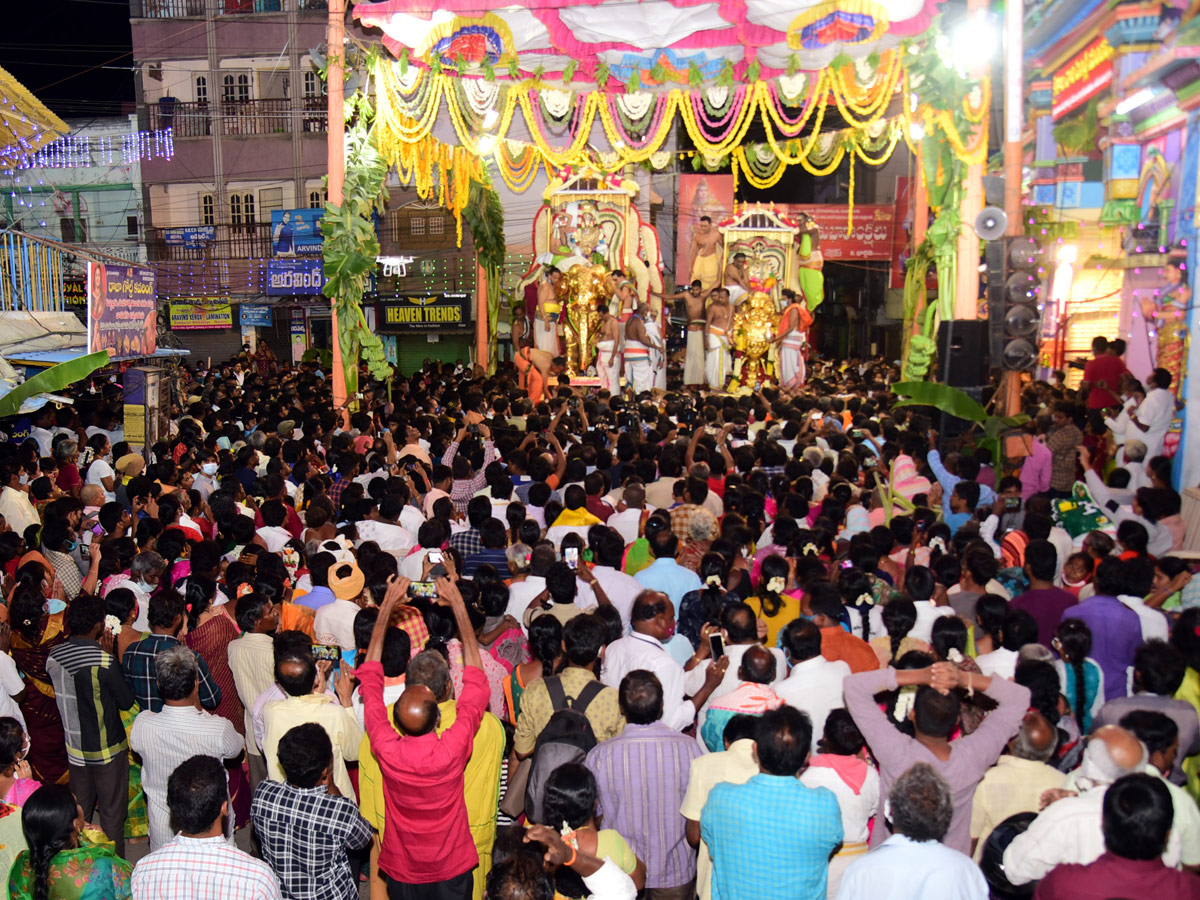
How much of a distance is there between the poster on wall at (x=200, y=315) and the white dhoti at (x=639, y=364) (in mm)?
10875

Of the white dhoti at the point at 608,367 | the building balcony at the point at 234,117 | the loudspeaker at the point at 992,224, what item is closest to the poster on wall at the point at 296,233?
the building balcony at the point at 234,117

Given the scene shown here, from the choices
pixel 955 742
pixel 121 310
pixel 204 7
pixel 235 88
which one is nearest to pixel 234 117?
pixel 235 88

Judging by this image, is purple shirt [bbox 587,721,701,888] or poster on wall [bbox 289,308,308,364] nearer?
purple shirt [bbox 587,721,701,888]

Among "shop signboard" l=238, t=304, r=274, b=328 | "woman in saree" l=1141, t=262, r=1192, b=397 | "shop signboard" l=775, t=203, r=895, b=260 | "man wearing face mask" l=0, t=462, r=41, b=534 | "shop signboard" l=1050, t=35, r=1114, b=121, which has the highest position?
"shop signboard" l=1050, t=35, r=1114, b=121

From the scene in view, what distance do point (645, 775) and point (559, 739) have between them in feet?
1.18

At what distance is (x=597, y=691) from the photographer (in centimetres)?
424

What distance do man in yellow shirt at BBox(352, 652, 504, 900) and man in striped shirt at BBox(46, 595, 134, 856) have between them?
4.78 ft

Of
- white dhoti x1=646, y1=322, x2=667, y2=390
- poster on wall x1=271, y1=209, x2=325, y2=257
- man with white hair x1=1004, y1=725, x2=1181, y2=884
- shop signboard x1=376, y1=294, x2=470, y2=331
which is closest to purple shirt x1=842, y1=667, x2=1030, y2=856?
man with white hair x1=1004, y1=725, x2=1181, y2=884

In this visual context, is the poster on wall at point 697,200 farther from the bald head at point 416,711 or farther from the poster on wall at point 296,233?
the bald head at point 416,711

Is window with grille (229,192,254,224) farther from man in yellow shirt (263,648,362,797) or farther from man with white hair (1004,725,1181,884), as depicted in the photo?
man with white hair (1004,725,1181,884)

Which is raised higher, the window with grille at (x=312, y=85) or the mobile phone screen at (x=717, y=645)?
the window with grille at (x=312, y=85)

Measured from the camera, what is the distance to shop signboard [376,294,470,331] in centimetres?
2436

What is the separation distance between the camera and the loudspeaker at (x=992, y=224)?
979 centimetres

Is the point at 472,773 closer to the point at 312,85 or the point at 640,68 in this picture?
the point at 640,68
